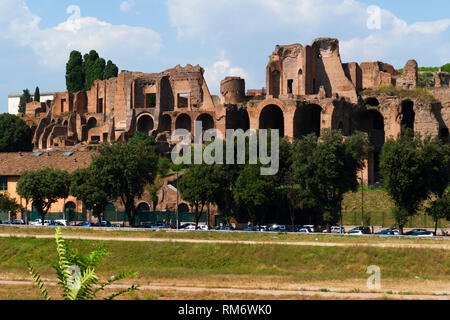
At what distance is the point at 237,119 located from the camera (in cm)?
7888

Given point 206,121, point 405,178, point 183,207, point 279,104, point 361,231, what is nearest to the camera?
point 405,178

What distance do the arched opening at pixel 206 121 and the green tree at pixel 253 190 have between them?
90.4 feet

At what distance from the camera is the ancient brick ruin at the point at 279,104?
71438 millimetres

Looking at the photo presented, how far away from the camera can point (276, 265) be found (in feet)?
124

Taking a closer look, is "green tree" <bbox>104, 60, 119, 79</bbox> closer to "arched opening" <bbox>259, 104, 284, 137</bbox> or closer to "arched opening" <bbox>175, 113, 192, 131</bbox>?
"arched opening" <bbox>175, 113, 192, 131</bbox>

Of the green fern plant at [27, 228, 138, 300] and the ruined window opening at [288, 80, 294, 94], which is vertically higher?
the ruined window opening at [288, 80, 294, 94]

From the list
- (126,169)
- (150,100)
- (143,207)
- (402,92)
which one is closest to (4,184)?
(143,207)

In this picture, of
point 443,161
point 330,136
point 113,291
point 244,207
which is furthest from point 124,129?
point 113,291

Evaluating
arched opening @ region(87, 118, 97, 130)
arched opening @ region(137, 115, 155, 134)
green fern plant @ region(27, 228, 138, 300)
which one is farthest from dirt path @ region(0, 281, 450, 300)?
arched opening @ region(87, 118, 97, 130)

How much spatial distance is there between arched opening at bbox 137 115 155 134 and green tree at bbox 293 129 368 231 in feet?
128

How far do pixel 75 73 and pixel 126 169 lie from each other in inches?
2317

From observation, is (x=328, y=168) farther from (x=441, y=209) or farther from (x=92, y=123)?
(x=92, y=123)

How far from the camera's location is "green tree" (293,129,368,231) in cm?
5094
